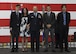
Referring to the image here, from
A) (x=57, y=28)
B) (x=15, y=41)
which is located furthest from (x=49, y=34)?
(x=15, y=41)

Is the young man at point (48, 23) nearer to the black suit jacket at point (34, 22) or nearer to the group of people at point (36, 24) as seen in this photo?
the group of people at point (36, 24)

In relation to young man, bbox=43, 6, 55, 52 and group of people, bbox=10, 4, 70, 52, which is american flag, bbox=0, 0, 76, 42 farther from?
young man, bbox=43, 6, 55, 52

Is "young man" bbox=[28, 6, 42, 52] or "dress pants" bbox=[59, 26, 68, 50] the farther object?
"dress pants" bbox=[59, 26, 68, 50]

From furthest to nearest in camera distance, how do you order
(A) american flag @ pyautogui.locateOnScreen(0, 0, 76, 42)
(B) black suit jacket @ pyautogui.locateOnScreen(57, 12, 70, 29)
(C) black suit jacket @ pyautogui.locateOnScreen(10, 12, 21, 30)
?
(A) american flag @ pyautogui.locateOnScreen(0, 0, 76, 42), (B) black suit jacket @ pyautogui.locateOnScreen(57, 12, 70, 29), (C) black suit jacket @ pyautogui.locateOnScreen(10, 12, 21, 30)

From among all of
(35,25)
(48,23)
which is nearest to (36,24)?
(35,25)

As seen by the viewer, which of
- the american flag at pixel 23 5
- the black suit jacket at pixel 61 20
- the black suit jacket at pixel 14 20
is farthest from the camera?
the american flag at pixel 23 5

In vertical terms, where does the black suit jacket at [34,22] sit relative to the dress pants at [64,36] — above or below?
above

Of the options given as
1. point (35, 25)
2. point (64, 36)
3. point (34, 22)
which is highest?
point (34, 22)

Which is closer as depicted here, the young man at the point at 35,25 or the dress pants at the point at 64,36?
the young man at the point at 35,25

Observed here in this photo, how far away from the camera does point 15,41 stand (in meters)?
13.2

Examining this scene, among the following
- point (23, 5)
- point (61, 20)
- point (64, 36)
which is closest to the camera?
point (61, 20)

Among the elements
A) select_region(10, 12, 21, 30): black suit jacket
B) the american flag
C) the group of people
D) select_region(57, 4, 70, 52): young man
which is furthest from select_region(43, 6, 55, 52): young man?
the american flag

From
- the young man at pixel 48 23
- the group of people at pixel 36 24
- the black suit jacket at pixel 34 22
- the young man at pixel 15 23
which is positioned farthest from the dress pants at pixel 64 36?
the young man at pixel 15 23

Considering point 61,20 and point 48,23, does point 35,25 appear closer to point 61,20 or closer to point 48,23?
point 48,23
